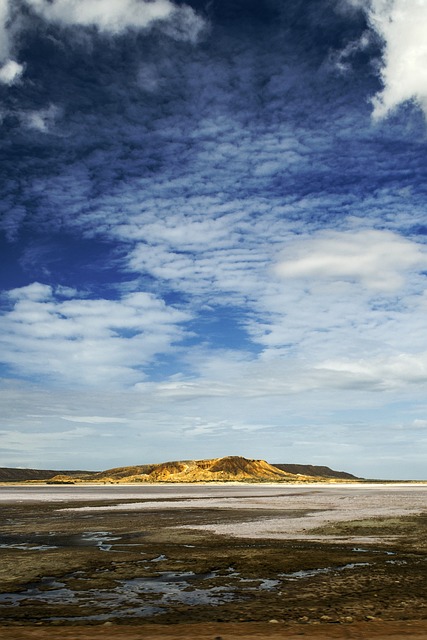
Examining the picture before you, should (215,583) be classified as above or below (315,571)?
below

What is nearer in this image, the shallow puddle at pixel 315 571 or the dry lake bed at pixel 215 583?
the dry lake bed at pixel 215 583

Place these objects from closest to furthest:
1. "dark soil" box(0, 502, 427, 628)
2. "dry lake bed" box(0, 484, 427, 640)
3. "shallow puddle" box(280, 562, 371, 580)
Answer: "dry lake bed" box(0, 484, 427, 640) → "dark soil" box(0, 502, 427, 628) → "shallow puddle" box(280, 562, 371, 580)

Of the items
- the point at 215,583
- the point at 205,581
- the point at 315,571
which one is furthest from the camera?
the point at 315,571

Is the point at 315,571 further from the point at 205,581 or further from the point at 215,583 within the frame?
the point at 205,581

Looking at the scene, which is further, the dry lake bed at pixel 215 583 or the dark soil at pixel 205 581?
the dark soil at pixel 205 581

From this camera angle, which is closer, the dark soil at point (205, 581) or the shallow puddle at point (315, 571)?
the dark soil at point (205, 581)

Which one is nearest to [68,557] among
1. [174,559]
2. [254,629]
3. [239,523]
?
[174,559]

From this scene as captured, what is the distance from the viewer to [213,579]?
14062 mm

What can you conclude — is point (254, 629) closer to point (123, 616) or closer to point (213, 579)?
point (123, 616)

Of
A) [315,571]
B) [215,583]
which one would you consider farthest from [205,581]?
[315,571]

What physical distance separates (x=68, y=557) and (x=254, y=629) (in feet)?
33.7

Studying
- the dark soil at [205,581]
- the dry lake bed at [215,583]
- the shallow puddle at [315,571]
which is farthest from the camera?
the shallow puddle at [315,571]

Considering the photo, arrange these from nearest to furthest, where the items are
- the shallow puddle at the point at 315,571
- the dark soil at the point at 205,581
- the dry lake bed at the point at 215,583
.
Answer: the dry lake bed at the point at 215,583 < the dark soil at the point at 205,581 < the shallow puddle at the point at 315,571

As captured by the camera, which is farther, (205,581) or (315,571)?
(315,571)
